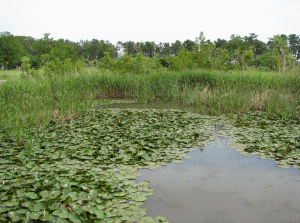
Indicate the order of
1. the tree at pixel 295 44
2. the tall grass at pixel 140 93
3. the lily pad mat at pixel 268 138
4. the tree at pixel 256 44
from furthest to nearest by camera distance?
the tree at pixel 295 44, the tree at pixel 256 44, the tall grass at pixel 140 93, the lily pad mat at pixel 268 138

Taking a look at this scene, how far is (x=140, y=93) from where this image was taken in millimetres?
8359

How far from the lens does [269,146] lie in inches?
146

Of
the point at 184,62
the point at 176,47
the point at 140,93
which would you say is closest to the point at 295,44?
the point at 176,47

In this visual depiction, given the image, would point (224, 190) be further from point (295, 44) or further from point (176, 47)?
point (295, 44)

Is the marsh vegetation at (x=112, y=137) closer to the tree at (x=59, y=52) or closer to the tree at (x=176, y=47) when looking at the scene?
the tree at (x=59, y=52)

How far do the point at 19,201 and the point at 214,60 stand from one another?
1408 centimetres

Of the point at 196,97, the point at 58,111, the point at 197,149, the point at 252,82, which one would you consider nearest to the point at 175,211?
the point at 197,149

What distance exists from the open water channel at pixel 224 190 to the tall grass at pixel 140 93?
2337 millimetres

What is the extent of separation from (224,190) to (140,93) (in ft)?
20.1

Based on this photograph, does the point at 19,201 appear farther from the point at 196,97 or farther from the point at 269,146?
the point at 196,97

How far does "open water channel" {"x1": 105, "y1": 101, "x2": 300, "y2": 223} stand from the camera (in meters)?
2.12

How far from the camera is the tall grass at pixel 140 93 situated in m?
4.69

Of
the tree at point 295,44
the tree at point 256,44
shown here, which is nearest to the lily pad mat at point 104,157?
the tree at point 256,44

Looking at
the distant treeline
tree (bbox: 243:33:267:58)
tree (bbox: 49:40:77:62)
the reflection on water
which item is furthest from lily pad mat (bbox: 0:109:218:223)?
tree (bbox: 243:33:267:58)
